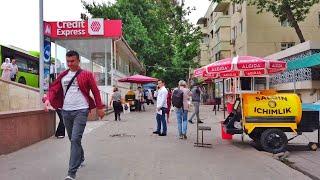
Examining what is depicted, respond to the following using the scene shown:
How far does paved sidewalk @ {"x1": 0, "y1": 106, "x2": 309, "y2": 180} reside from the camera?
8.78m

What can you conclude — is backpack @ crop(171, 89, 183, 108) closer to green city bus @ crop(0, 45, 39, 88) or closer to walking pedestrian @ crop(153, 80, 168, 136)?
walking pedestrian @ crop(153, 80, 168, 136)

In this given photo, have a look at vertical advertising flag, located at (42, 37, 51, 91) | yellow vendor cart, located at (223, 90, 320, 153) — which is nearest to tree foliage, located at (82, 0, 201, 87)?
vertical advertising flag, located at (42, 37, 51, 91)

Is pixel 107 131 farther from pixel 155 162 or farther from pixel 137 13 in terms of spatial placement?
pixel 137 13

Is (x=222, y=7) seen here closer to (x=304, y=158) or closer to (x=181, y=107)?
(x=181, y=107)

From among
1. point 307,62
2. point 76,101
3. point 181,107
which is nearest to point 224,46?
point 307,62

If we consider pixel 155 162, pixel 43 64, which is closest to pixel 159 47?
pixel 43 64

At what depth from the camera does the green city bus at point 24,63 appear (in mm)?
31375

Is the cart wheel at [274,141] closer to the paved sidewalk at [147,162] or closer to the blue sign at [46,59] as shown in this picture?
the paved sidewalk at [147,162]

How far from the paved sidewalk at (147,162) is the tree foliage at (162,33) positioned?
44.4 metres

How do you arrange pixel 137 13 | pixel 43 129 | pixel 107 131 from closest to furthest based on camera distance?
pixel 43 129
pixel 107 131
pixel 137 13

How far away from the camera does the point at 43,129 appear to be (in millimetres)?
14234

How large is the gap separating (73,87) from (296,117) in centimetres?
619

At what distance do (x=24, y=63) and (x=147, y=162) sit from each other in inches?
1002

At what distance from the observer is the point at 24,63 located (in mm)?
34156
